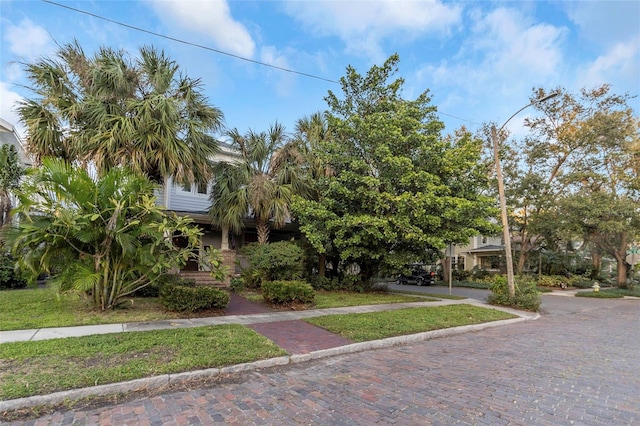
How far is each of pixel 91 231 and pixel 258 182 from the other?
6.36m

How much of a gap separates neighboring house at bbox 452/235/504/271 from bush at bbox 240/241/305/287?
23810mm

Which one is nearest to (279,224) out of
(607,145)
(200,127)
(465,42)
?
(200,127)

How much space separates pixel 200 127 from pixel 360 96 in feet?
22.2

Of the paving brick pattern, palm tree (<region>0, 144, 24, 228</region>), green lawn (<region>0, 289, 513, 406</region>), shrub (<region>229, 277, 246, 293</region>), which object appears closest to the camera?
green lawn (<region>0, 289, 513, 406</region>)

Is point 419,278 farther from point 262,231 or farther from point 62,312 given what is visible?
point 62,312

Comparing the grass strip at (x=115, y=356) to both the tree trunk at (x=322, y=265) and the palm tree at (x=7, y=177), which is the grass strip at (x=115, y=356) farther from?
the palm tree at (x=7, y=177)

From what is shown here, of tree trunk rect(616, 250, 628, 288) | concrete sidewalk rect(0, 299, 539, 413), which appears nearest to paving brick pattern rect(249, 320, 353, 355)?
concrete sidewalk rect(0, 299, 539, 413)

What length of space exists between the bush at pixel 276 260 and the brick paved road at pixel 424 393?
6.06 m

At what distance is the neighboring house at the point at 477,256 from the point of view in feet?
106

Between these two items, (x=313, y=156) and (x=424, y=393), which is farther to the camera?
(x=313, y=156)

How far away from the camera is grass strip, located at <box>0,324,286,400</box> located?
4.22m

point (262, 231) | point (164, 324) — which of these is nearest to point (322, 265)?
point (262, 231)

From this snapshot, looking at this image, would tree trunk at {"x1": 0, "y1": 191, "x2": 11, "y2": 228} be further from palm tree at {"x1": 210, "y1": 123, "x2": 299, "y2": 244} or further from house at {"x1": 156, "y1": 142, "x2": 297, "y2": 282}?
palm tree at {"x1": 210, "y1": 123, "x2": 299, "y2": 244}

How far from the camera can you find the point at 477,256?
34156 millimetres
